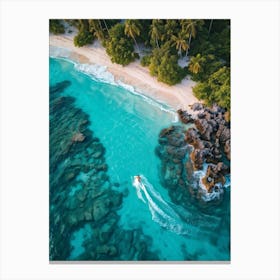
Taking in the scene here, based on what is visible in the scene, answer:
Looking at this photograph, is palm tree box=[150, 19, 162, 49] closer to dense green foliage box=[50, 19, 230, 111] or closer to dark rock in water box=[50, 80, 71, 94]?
dense green foliage box=[50, 19, 230, 111]

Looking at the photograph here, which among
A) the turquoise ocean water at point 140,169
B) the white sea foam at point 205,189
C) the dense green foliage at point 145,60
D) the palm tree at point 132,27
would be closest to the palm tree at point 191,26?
the palm tree at point 132,27

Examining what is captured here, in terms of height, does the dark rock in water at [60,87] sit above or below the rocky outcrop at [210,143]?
above

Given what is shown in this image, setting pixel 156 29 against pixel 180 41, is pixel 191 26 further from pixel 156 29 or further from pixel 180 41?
pixel 156 29

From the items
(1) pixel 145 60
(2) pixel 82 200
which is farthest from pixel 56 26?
(2) pixel 82 200

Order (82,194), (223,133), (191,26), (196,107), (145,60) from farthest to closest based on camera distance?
1. (145,60)
2. (196,107)
3. (223,133)
4. (191,26)
5. (82,194)
